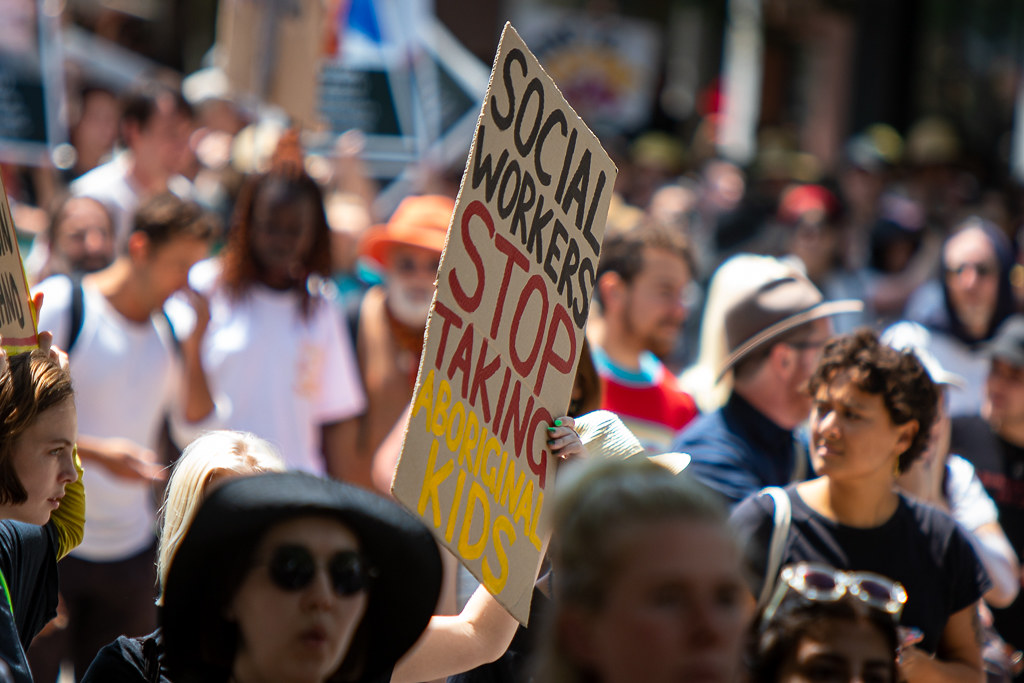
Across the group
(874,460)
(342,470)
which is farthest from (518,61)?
(342,470)

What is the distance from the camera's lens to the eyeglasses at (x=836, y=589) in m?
2.30

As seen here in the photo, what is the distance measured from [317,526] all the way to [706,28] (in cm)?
1572

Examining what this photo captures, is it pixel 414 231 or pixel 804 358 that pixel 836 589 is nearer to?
pixel 804 358

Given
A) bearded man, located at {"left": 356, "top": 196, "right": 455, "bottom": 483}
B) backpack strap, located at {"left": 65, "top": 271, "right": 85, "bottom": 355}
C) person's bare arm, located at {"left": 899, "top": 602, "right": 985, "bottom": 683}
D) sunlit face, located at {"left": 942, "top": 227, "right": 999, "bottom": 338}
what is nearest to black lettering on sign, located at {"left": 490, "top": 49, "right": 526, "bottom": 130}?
person's bare arm, located at {"left": 899, "top": 602, "right": 985, "bottom": 683}

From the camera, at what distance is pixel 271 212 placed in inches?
193

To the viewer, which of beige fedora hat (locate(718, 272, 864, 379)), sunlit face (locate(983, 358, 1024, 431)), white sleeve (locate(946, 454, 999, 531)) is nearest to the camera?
white sleeve (locate(946, 454, 999, 531))

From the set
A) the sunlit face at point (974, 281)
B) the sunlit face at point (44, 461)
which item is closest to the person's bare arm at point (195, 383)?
the sunlit face at point (44, 461)

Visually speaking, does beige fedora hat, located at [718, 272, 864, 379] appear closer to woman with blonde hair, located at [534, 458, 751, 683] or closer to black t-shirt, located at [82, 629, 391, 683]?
black t-shirt, located at [82, 629, 391, 683]

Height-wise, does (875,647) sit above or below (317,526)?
below

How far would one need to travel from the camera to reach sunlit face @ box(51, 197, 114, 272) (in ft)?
16.3

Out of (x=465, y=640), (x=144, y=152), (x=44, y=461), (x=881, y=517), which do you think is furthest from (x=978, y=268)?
(x=44, y=461)

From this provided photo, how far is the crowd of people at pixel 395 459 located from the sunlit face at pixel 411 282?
0.05 ft

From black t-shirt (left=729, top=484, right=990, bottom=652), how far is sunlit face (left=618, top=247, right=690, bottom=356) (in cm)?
167

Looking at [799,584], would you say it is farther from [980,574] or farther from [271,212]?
[271,212]
